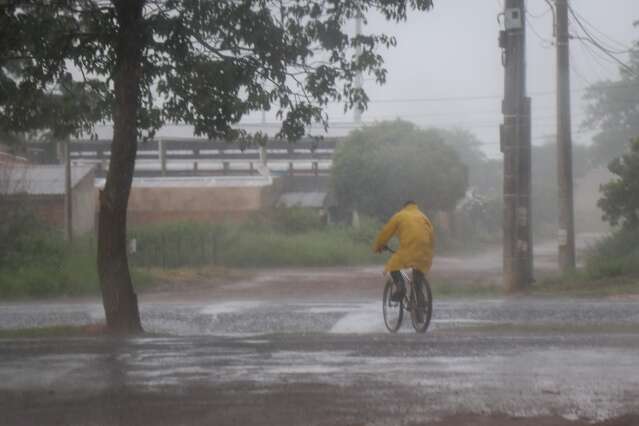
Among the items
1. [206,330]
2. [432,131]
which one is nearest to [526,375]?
[206,330]

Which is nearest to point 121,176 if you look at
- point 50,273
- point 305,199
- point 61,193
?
point 50,273

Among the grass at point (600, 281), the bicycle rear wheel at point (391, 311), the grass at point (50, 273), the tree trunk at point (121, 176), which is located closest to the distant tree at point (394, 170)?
the grass at point (50, 273)

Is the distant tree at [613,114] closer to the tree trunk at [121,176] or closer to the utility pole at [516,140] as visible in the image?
the utility pole at [516,140]

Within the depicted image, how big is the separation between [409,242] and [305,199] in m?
38.7

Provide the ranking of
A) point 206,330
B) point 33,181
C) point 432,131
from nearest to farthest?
point 206,330 < point 33,181 < point 432,131

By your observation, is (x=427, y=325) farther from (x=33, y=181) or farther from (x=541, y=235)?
(x=541, y=235)

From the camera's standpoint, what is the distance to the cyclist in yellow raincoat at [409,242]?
14.2 m

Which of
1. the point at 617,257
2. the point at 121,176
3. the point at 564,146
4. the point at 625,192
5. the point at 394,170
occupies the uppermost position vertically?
the point at 564,146

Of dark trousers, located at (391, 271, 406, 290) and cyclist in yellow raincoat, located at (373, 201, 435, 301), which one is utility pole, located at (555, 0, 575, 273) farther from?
cyclist in yellow raincoat, located at (373, 201, 435, 301)

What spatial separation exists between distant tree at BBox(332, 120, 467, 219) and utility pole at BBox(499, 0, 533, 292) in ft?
91.1

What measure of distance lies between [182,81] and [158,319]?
4.87m

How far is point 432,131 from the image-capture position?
171 ft

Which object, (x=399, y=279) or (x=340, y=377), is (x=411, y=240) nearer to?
(x=399, y=279)

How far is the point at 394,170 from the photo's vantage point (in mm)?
49031
